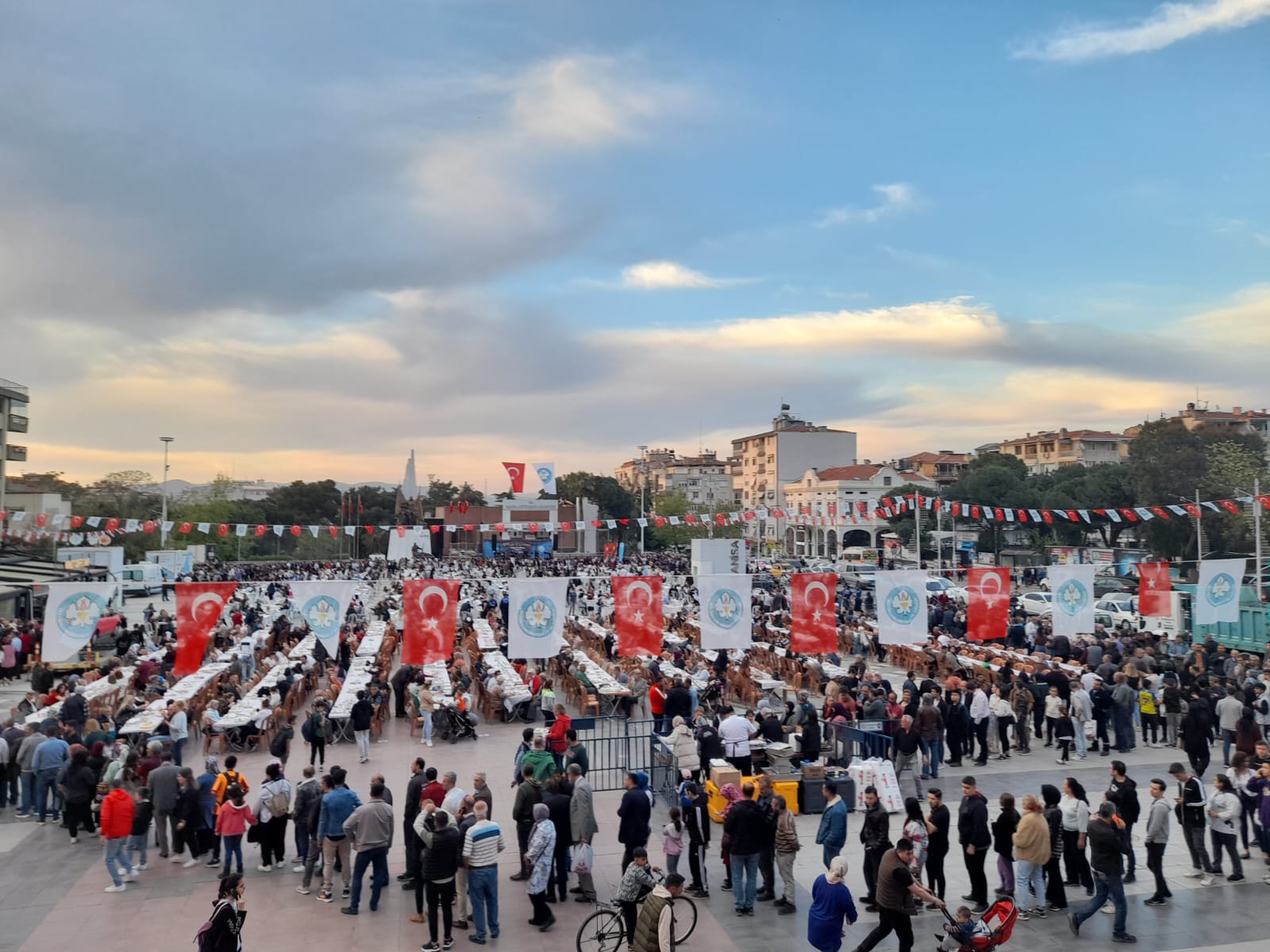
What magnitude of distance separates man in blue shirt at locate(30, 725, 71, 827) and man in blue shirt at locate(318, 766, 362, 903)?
16.4 ft

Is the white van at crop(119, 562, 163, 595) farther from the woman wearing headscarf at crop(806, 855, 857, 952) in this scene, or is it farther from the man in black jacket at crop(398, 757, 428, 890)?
the woman wearing headscarf at crop(806, 855, 857, 952)

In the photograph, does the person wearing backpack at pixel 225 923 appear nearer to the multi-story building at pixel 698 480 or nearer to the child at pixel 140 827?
the child at pixel 140 827

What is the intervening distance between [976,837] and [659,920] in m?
3.92

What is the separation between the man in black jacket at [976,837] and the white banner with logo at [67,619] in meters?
11.6

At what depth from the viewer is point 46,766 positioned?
1205 centimetres

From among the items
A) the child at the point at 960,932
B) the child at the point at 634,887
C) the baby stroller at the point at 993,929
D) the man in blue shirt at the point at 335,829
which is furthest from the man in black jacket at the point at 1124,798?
the man in blue shirt at the point at 335,829

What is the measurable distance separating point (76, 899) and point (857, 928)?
8.17 m

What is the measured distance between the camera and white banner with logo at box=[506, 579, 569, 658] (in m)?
14.4

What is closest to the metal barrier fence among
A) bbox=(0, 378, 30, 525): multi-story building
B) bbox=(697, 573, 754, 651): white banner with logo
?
bbox=(697, 573, 754, 651): white banner with logo

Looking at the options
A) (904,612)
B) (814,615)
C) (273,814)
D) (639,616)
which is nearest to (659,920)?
(273,814)

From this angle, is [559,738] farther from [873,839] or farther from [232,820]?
[873,839]

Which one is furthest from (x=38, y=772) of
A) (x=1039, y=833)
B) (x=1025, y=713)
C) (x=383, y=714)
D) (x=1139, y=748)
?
(x=1139, y=748)

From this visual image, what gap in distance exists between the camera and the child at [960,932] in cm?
681

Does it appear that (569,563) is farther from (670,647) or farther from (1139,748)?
(1139,748)
